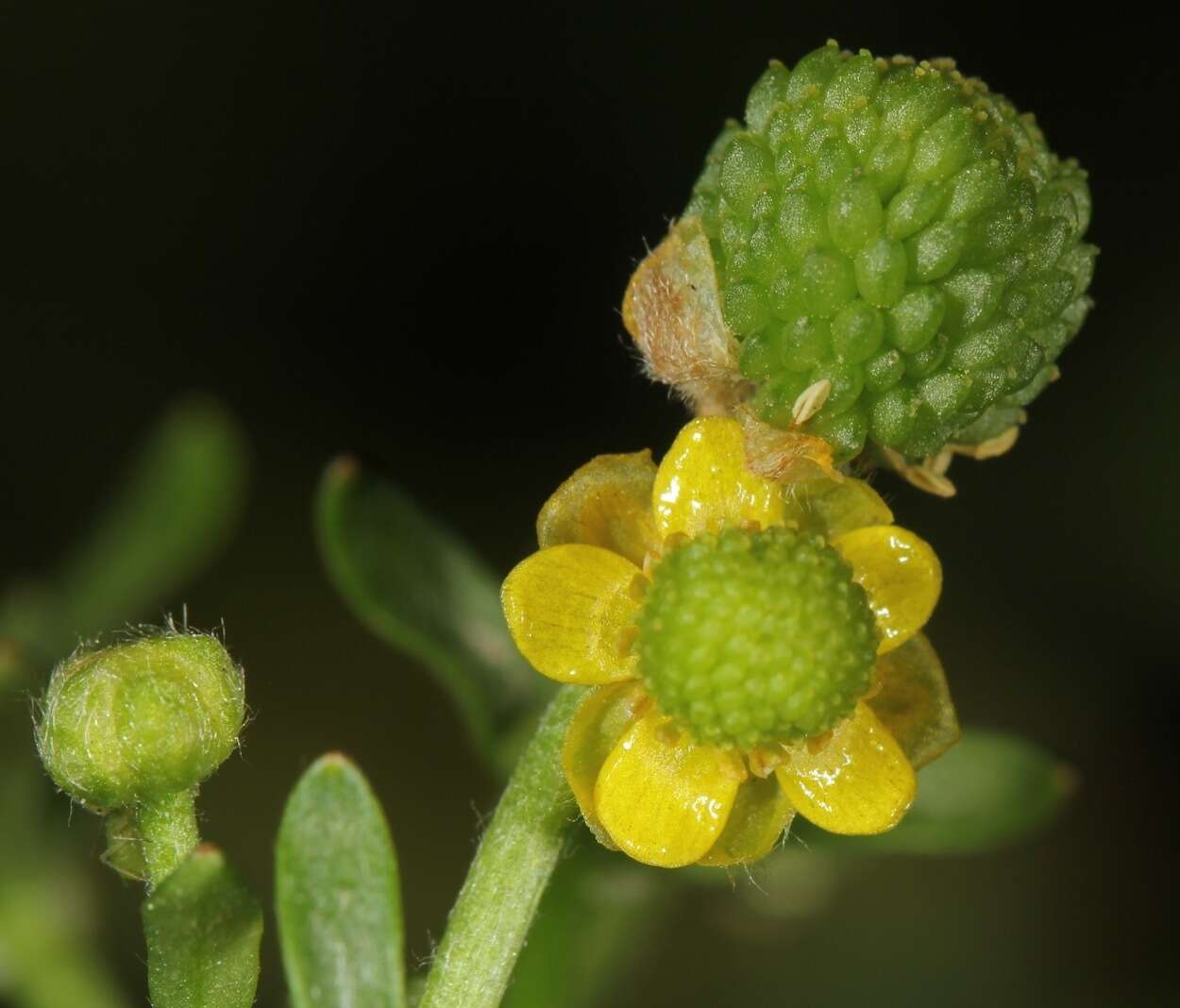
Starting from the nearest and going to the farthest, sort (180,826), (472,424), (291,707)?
(180,826) < (291,707) < (472,424)

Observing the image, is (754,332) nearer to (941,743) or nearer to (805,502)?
(805,502)

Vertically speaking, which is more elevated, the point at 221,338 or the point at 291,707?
the point at 221,338

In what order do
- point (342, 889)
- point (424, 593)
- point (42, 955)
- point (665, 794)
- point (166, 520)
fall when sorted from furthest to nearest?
1. point (166, 520)
2. point (42, 955)
3. point (424, 593)
4. point (665, 794)
5. point (342, 889)

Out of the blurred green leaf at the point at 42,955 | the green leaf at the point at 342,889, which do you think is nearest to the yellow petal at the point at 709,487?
the green leaf at the point at 342,889

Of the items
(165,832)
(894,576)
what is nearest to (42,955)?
(165,832)

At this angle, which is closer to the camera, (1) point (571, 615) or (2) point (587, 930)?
(1) point (571, 615)

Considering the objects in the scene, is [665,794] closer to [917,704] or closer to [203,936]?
[917,704]

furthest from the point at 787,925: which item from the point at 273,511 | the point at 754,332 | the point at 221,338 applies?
the point at 754,332
